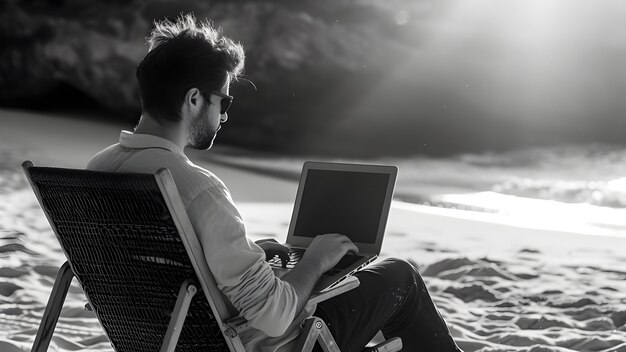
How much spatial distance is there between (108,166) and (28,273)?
220cm

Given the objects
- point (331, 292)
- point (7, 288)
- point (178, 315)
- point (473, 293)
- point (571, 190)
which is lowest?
→ point (7, 288)

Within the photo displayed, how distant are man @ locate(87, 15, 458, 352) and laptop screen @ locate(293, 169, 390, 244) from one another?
0.18 metres

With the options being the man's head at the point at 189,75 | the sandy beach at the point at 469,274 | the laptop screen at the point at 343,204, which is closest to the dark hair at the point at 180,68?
the man's head at the point at 189,75

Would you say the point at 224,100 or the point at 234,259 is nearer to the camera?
the point at 234,259

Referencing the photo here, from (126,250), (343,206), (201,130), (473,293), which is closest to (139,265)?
(126,250)

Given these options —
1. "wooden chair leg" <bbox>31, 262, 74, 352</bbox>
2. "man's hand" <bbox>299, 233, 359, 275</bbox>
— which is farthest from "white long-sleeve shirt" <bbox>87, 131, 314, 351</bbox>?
"wooden chair leg" <bbox>31, 262, 74, 352</bbox>

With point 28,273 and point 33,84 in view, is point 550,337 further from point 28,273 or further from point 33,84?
point 33,84

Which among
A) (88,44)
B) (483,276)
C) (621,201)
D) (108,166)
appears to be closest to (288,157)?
(88,44)

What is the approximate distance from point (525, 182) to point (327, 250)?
7.63m

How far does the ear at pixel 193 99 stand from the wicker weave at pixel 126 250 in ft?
0.71

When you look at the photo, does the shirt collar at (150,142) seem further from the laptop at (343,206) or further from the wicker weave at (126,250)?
the laptop at (343,206)

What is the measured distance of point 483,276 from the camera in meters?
4.21

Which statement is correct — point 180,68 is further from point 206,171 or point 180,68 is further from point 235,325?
point 235,325

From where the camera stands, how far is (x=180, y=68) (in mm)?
1695
